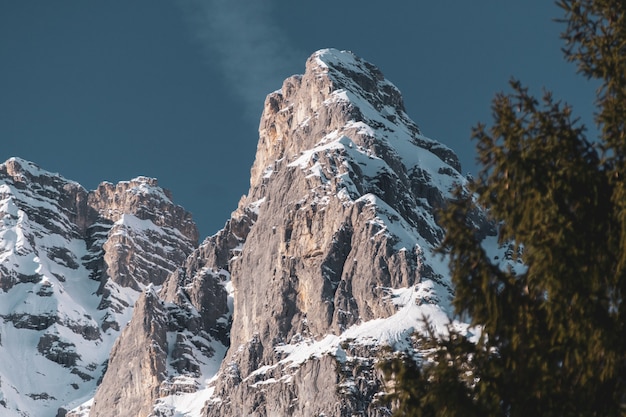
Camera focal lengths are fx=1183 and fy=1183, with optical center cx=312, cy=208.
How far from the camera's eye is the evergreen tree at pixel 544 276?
17.4 meters

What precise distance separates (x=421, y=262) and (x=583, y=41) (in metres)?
165

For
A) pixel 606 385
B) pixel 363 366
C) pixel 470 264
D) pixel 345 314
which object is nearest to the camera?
pixel 606 385

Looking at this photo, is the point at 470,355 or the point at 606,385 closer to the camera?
the point at 606,385

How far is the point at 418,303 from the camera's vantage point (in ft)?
571

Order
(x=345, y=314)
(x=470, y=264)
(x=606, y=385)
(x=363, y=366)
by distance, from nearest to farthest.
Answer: (x=606, y=385) → (x=470, y=264) → (x=363, y=366) → (x=345, y=314)

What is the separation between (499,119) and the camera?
19.1 meters

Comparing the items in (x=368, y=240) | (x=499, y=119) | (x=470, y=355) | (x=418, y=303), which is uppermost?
(x=368, y=240)

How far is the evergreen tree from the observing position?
17.4 metres

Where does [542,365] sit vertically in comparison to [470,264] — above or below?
below

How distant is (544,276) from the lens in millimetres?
17812

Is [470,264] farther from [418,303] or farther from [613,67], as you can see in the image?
[418,303]

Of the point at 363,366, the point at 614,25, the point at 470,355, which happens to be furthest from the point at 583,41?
the point at 363,366

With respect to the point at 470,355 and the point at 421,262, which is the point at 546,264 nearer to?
the point at 470,355

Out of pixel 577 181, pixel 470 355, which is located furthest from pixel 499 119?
pixel 470 355
